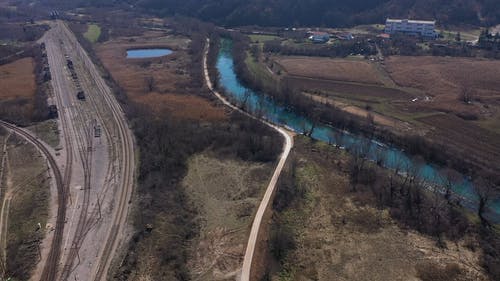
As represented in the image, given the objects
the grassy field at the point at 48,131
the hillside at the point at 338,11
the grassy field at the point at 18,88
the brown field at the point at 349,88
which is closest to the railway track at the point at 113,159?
the grassy field at the point at 48,131

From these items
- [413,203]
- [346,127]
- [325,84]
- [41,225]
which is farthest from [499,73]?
[41,225]

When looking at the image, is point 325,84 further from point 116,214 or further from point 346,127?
point 116,214

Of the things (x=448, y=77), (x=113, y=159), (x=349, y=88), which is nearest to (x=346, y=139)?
(x=349, y=88)

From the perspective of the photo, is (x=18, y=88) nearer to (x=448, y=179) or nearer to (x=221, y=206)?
(x=221, y=206)

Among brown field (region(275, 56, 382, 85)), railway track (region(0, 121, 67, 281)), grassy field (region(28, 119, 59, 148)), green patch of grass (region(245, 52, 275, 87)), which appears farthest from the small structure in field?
railway track (region(0, 121, 67, 281))

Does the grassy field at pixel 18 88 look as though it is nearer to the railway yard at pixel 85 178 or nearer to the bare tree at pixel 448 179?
the railway yard at pixel 85 178

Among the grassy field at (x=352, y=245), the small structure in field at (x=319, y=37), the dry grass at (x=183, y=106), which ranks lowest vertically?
the grassy field at (x=352, y=245)
